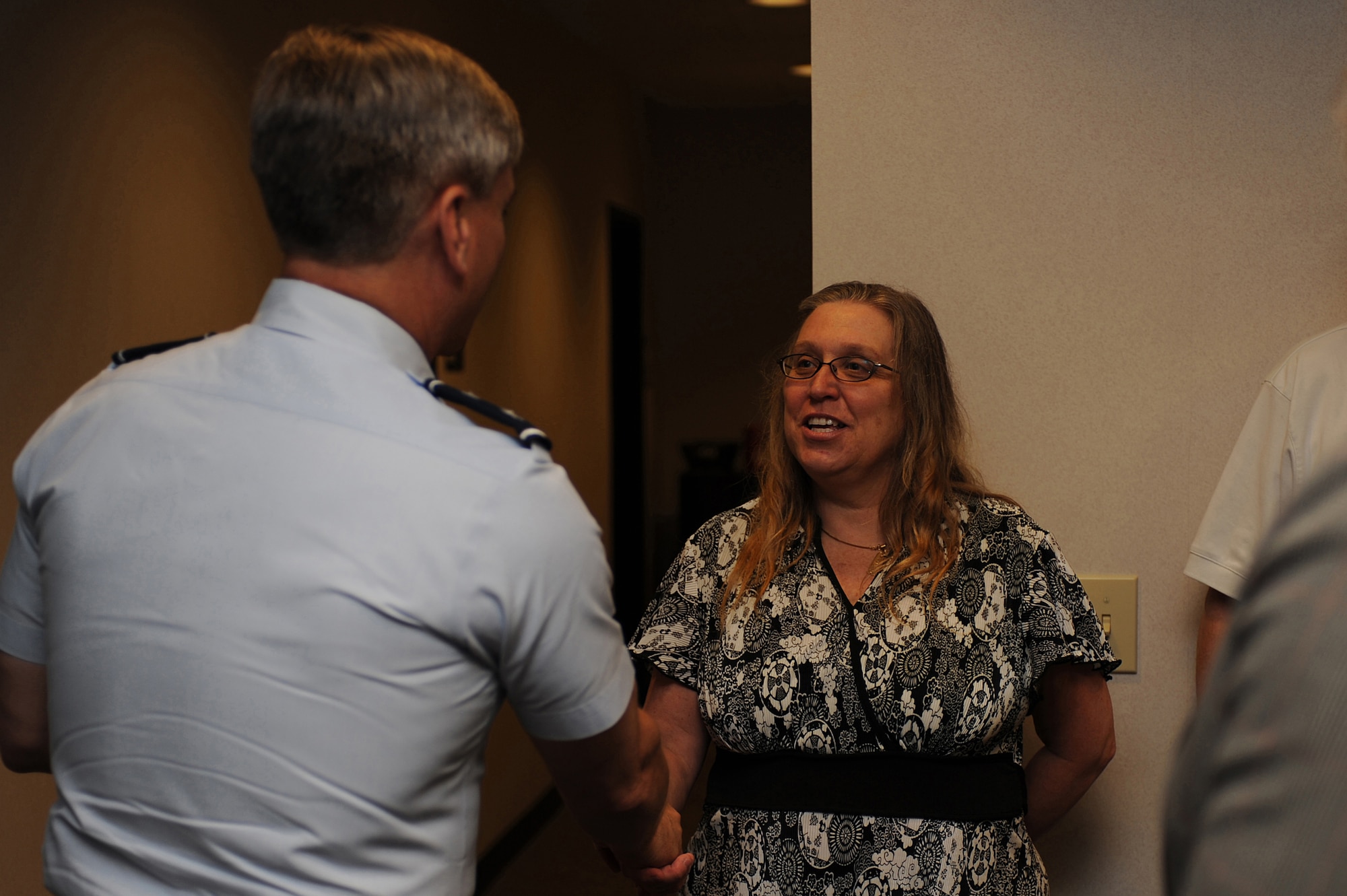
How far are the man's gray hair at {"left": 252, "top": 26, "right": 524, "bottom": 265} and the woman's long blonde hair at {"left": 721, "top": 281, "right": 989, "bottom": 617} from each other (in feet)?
2.85

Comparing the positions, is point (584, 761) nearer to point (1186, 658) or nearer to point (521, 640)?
point (521, 640)

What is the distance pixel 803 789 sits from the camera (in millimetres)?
1547

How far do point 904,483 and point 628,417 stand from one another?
5.68 m

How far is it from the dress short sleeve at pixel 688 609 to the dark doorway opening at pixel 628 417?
5289 mm

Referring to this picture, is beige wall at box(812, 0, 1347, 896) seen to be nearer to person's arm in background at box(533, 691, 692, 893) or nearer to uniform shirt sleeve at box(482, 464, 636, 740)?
person's arm in background at box(533, 691, 692, 893)

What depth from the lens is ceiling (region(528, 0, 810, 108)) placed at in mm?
5574

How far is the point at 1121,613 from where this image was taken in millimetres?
1832

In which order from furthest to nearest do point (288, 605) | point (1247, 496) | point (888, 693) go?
point (1247, 496)
point (888, 693)
point (288, 605)

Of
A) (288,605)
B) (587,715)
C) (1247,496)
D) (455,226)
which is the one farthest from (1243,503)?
(288,605)

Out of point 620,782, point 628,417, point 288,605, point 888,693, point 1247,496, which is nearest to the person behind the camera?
point 288,605

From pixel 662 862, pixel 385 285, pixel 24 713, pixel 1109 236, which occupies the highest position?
pixel 1109 236

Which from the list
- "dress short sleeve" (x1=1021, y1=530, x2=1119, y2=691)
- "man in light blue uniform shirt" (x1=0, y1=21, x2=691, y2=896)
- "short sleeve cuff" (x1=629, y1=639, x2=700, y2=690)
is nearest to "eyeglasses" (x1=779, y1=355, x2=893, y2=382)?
"dress short sleeve" (x1=1021, y1=530, x2=1119, y2=691)

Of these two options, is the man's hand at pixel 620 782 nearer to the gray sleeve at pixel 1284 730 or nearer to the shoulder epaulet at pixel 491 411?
the shoulder epaulet at pixel 491 411

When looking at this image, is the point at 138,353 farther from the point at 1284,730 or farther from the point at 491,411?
the point at 1284,730
